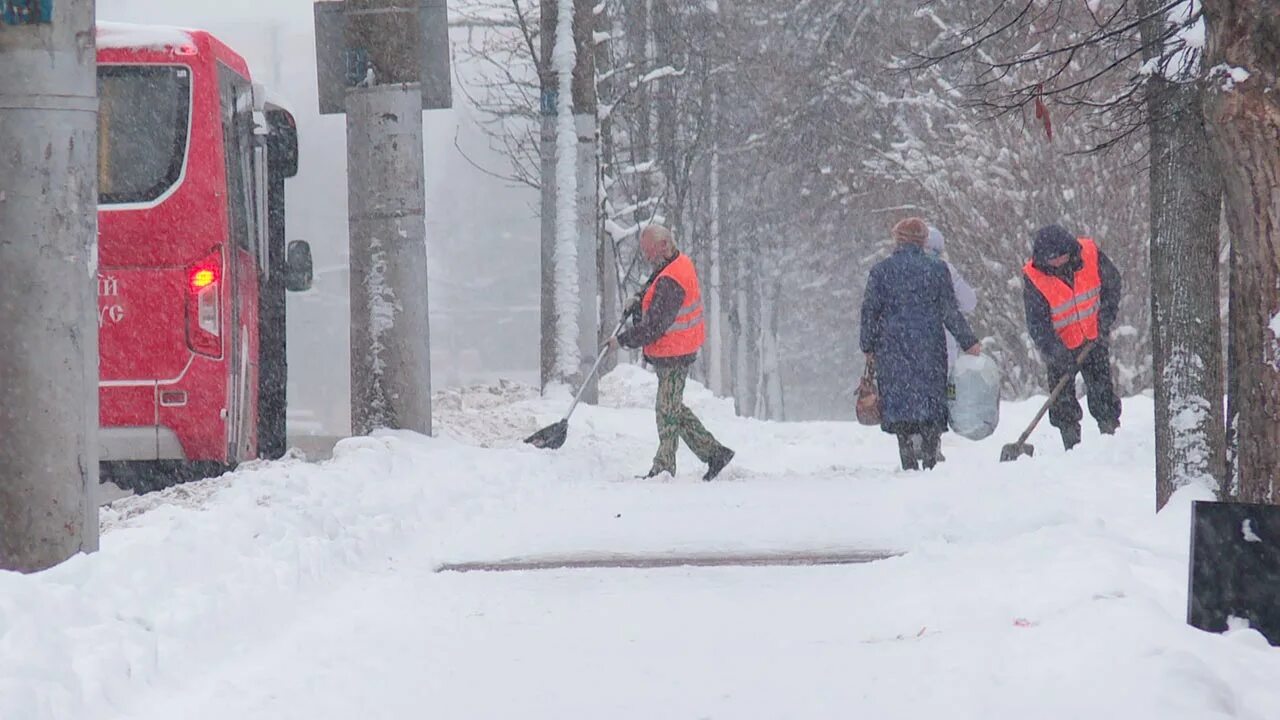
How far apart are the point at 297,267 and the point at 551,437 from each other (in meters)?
2.32

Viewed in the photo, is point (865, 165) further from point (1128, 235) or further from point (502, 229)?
point (502, 229)

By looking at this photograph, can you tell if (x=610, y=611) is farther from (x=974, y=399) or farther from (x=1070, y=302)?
(x=974, y=399)

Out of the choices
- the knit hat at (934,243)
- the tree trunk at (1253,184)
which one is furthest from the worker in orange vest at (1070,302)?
the tree trunk at (1253,184)

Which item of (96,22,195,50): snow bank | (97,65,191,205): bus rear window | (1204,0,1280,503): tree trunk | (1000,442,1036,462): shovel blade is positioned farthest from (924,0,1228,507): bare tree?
(96,22,195,50): snow bank

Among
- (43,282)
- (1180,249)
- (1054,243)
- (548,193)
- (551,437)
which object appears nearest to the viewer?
(43,282)

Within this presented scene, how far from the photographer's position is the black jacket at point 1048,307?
11078 millimetres

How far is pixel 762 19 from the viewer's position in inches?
1177

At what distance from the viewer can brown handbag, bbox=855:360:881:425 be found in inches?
459

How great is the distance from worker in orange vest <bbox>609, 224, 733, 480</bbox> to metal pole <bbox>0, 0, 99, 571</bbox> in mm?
Result: 6122

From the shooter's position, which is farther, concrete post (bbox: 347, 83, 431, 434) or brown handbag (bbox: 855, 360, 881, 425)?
brown handbag (bbox: 855, 360, 881, 425)

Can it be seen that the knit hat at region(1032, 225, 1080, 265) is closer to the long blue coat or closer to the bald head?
the long blue coat

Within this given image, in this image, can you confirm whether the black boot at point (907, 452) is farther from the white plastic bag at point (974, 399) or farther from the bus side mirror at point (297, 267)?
the bus side mirror at point (297, 267)

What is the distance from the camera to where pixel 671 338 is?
37.0 ft

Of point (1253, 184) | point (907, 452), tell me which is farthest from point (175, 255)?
point (1253, 184)
